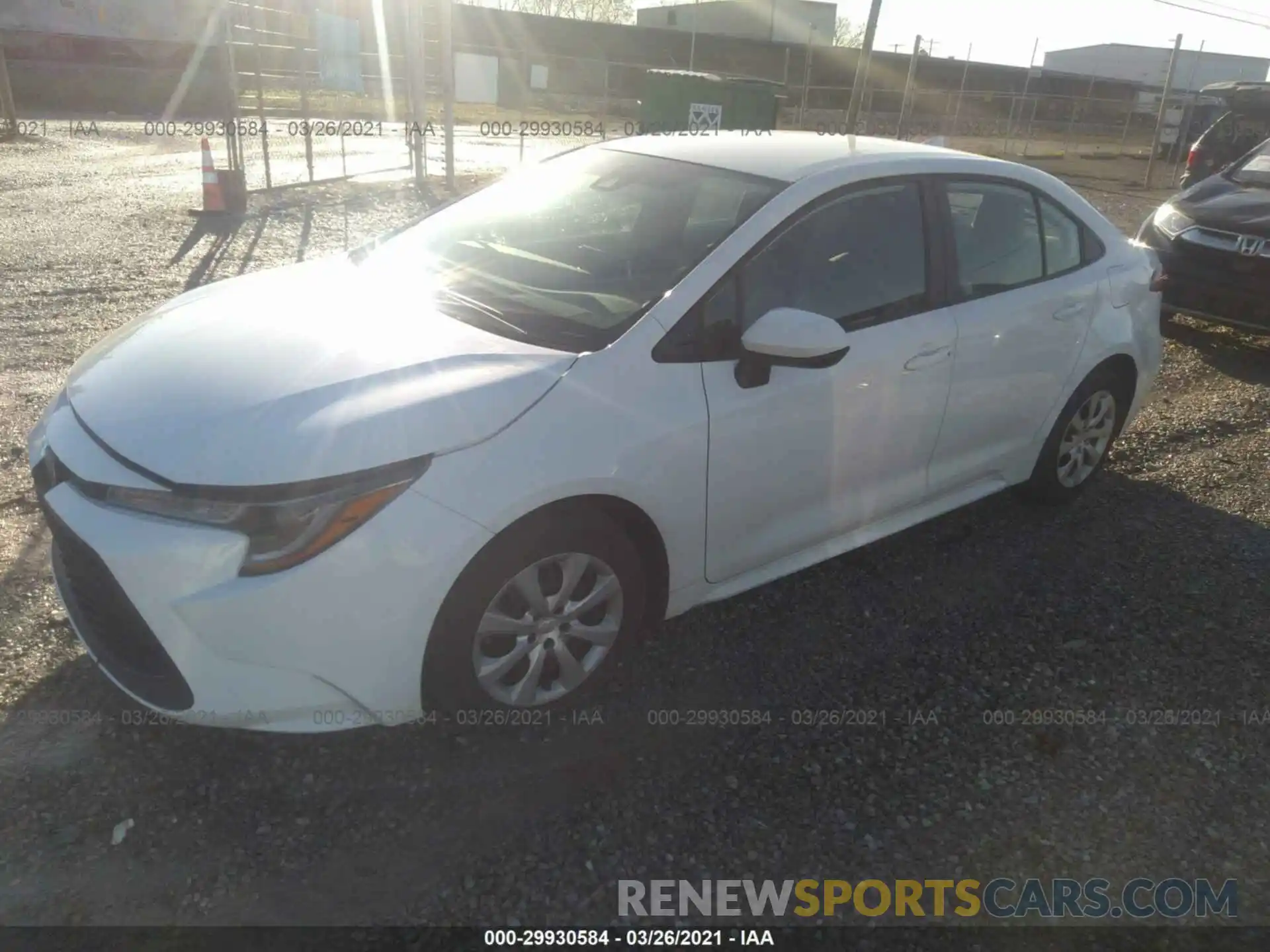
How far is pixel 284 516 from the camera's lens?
233cm

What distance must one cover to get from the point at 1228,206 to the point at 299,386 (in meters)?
7.44

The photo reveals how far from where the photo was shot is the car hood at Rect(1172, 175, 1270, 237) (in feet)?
23.1

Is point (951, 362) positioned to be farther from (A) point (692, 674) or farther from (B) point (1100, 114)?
(B) point (1100, 114)

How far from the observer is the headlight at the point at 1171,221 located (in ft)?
24.5

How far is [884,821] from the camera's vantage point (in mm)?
2668

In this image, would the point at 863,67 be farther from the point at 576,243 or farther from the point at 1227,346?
the point at 576,243

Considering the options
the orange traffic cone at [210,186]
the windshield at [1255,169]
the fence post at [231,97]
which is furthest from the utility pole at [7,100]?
the windshield at [1255,169]

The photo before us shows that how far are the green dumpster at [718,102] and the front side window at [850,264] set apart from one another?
11.2m

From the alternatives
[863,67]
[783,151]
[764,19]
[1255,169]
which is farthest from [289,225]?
[764,19]

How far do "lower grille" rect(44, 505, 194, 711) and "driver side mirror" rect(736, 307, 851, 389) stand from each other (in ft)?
5.89

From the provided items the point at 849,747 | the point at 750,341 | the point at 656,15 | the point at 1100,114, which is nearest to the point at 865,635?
the point at 849,747

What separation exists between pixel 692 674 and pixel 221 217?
931 centimetres

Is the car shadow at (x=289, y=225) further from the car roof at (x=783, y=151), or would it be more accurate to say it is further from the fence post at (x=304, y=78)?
the car roof at (x=783, y=151)

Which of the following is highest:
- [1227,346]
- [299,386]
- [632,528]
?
[299,386]
